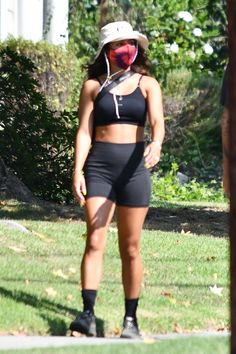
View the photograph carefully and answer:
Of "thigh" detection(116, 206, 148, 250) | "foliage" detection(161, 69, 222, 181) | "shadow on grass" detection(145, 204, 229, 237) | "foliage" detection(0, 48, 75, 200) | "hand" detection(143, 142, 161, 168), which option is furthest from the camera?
"foliage" detection(161, 69, 222, 181)

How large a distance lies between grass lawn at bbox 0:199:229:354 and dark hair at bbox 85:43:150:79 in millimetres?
1608

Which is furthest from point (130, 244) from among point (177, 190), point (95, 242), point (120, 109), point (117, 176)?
point (177, 190)

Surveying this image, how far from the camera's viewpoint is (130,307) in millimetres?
8008

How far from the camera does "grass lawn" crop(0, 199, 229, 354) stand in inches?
327

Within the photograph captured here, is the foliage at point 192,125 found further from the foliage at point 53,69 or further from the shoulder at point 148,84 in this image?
the shoulder at point 148,84

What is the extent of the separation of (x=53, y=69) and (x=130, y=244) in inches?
591

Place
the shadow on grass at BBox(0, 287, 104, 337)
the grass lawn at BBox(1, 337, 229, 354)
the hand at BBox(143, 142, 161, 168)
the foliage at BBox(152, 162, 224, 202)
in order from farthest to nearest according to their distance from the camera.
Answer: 1. the foliage at BBox(152, 162, 224, 202)
2. the shadow on grass at BBox(0, 287, 104, 337)
3. the hand at BBox(143, 142, 161, 168)
4. the grass lawn at BBox(1, 337, 229, 354)

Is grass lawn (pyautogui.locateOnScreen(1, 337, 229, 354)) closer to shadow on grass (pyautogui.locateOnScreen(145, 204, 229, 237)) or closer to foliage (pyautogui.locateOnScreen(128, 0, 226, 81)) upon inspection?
shadow on grass (pyautogui.locateOnScreen(145, 204, 229, 237))

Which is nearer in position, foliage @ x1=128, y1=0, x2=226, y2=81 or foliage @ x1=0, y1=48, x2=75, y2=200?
foliage @ x1=0, y1=48, x2=75, y2=200

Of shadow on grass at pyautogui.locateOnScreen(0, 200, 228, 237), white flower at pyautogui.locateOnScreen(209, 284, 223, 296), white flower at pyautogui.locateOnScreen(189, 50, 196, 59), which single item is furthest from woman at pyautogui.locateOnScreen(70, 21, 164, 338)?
white flower at pyautogui.locateOnScreen(189, 50, 196, 59)

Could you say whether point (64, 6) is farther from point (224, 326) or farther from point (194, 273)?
point (224, 326)

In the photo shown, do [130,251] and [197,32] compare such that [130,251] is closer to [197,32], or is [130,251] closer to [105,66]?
[105,66]

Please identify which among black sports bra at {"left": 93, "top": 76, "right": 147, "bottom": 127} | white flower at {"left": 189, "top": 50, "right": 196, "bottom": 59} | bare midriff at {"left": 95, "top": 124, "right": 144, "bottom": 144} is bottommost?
white flower at {"left": 189, "top": 50, "right": 196, "bottom": 59}

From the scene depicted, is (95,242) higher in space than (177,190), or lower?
higher
